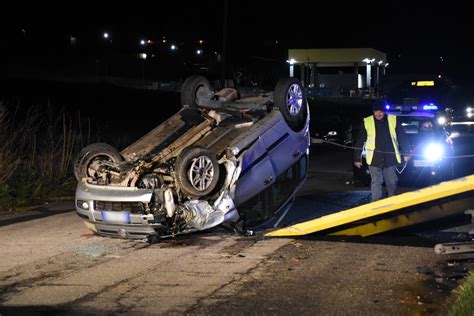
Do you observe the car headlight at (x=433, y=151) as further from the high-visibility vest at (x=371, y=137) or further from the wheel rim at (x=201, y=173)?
the wheel rim at (x=201, y=173)

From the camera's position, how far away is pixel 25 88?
140 feet

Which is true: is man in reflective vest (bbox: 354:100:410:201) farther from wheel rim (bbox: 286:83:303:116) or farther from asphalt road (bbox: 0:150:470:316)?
asphalt road (bbox: 0:150:470:316)

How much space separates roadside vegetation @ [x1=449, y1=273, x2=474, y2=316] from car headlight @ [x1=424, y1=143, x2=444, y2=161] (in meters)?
7.40

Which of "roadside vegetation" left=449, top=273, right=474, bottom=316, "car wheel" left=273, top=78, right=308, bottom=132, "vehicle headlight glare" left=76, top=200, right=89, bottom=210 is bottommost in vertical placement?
"roadside vegetation" left=449, top=273, right=474, bottom=316

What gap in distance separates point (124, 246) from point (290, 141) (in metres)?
2.64

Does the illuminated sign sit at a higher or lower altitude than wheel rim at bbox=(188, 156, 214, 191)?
higher

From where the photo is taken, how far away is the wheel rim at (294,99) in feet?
30.5

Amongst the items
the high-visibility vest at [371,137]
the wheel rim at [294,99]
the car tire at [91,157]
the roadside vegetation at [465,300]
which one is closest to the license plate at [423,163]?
the high-visibility vest at [371,137]

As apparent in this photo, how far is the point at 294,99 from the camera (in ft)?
30.9

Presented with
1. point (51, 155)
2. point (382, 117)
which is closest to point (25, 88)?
point (51, 155)

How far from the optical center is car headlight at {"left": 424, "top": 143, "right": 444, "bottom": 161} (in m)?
13.4

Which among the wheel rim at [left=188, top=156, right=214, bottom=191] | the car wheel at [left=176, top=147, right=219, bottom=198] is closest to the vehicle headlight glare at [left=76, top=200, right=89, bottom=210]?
the car wheel at [left=176, top=147, right=219, bottom=198]

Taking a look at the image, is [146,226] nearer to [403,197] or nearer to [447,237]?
[403,197]

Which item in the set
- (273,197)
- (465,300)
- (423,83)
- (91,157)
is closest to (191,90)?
(91,157)
